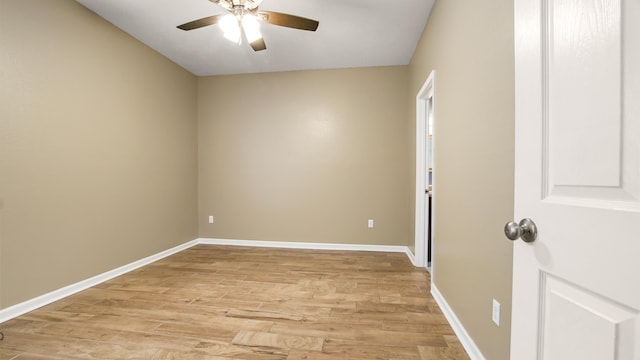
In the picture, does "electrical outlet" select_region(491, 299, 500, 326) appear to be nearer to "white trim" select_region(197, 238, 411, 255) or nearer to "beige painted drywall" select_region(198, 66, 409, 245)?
"white trim" select_region(197, 238, 411, 255)

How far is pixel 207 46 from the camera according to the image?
122 inches

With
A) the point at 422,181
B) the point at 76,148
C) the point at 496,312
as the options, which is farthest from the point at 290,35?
the point at 496,312

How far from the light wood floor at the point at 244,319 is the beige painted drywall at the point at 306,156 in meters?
0.98

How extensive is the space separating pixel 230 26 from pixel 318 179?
2.27 m

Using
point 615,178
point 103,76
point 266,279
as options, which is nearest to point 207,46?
point 103,76

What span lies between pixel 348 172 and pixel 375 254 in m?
1.23

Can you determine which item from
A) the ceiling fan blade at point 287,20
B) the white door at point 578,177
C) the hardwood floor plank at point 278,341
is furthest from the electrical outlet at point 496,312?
the ceiling fan blade at point 287,20

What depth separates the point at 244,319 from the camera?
1.91 m

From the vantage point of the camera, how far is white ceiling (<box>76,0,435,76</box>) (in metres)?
2.35

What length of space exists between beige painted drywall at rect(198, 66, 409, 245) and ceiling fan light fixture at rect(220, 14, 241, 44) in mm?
1786

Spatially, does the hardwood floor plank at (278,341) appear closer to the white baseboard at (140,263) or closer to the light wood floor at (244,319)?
the light wood floor at (244,319)

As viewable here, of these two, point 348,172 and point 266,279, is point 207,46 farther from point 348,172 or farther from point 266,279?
point 266,279

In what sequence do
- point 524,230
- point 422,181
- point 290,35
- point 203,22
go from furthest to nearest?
1. point 422,181
2. point 290,35
3. point 203,22
4. point 524,230

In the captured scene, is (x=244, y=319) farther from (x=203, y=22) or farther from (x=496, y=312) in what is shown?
(x=203, y=22)
